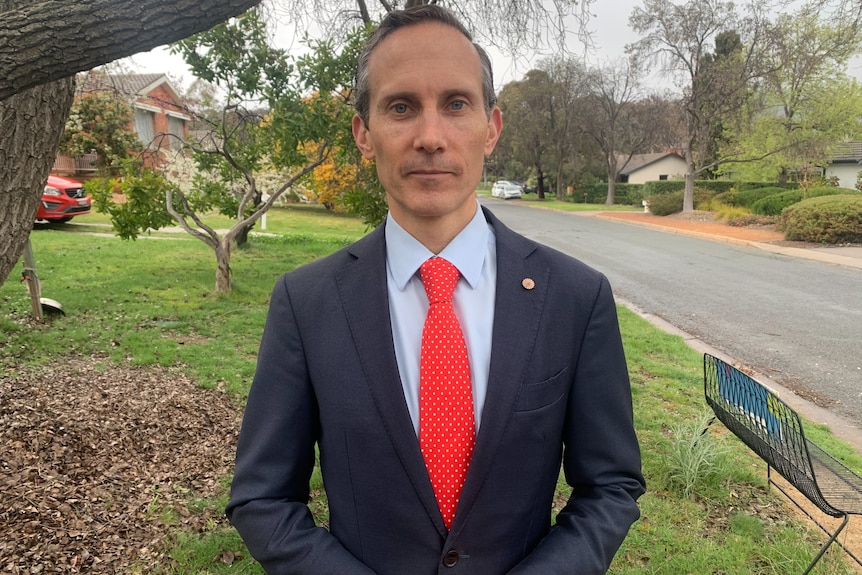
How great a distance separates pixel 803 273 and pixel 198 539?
12.8 metres

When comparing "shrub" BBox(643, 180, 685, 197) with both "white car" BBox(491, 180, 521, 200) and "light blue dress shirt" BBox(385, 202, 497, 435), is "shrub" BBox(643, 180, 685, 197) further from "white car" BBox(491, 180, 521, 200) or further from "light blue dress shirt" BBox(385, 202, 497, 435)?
"light blue dress shirt" BBox(385, 202, 497, 435)

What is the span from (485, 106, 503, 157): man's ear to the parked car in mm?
13904

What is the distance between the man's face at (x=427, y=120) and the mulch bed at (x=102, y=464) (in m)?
2.41

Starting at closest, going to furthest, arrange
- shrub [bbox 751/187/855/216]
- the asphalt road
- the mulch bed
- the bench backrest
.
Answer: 1. the mulch bed
2. the bench backrest
3. the asphalt road
4. shrub [bbox 751/187/855/216]

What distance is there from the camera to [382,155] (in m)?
1.29

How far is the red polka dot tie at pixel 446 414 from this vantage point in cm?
120

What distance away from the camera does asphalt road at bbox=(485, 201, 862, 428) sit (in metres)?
5.95

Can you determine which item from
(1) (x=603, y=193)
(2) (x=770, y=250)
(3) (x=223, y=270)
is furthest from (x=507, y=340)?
(1) (x=603, y=193)

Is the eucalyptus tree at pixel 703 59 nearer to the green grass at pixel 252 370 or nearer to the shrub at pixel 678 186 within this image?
the shrub at pixel 678 186

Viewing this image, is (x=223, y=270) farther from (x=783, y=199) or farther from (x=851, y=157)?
(x=851, y=157)

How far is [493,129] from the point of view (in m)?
1.46

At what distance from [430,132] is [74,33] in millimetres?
1682

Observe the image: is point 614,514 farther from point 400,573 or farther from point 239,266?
point 239,266

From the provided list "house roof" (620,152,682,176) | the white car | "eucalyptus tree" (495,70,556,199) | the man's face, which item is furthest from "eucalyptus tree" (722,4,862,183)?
the man's face
